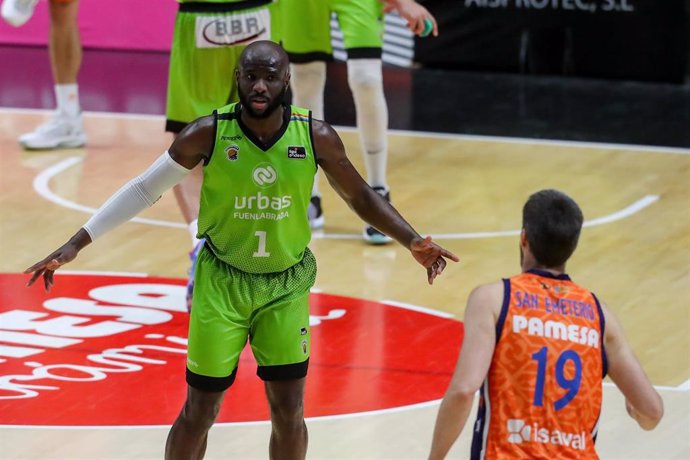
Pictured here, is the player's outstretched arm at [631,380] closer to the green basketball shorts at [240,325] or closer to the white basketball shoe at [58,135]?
the green basketball shorts at [240,325]

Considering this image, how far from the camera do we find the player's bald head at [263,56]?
171 inches

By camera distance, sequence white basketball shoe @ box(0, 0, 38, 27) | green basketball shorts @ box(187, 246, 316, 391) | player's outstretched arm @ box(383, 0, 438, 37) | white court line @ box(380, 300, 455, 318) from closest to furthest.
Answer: green basketball shorts @ box(187, 246, 316, 391) → white court line @ box(380, 300, 455, 318) → player's outstretched arm @ box(383, 0, 438, 37) → white basketball shoe @ box(0, 0, 38, 27)

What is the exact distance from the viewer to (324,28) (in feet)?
27.0

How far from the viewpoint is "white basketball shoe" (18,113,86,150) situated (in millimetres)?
10211

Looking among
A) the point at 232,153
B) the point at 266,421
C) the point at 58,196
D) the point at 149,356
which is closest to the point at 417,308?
the point at 149,356

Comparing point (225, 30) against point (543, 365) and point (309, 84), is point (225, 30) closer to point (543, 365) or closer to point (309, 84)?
point (309, 84)

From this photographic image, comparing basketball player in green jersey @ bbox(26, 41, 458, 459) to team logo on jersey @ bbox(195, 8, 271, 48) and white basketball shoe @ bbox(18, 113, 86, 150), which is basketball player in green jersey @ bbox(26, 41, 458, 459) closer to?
team logo on jersey @ bbox(195, 8, 271, 48)

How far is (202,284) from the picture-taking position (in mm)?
4543

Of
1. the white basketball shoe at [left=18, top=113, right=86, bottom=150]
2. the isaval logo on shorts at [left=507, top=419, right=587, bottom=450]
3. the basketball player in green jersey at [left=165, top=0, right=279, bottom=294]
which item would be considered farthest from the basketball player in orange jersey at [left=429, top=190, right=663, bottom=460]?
the white basketball shoe at [left=18, top=113, right=86, bottom=150]

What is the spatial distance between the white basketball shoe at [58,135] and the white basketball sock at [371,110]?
2912 millimetres

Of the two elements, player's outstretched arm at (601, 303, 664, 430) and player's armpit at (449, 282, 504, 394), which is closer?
player's armpit at (449, 282, 504, 394)

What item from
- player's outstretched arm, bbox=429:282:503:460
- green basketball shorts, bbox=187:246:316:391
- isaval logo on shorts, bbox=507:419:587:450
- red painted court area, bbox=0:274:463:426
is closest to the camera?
player's outstretched arm, bbox=429:282:503:460

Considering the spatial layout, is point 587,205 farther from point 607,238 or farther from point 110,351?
point 110,351

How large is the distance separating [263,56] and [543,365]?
4.46 feet
